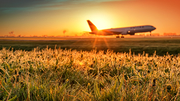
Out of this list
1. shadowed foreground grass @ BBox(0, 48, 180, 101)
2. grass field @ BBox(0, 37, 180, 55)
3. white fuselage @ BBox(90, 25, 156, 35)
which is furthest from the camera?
white fuselage @ BBox(90, 25, 156, 35)

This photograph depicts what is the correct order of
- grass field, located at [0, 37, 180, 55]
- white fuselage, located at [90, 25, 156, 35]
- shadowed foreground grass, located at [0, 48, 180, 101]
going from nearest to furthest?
1. shadowed foreground grass, located at [0, 48, 180, 101]
2. grass field, located at [0, 37, 180, 55]
3. white fuselage, located at [90, 25, 156, 35]

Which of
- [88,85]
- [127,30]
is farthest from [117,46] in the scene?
[127,30]

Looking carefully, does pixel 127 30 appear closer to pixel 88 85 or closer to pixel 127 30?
pixel 127 30

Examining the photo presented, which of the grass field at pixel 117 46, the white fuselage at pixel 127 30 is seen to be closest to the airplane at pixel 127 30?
the white fuselage at pixel 127 30

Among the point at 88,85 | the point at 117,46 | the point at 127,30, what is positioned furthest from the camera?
the point at 127,30

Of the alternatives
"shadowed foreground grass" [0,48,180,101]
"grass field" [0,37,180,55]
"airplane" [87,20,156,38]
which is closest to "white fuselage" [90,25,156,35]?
"airplane" [87,20,156,38]

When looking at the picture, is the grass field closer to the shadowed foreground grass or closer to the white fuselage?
the shadowed foreground grass

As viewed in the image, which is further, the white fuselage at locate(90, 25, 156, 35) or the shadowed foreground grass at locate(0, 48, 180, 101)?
the white fuselage at locate(90, 25, 156, 35)

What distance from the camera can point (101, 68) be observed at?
5.82 metres

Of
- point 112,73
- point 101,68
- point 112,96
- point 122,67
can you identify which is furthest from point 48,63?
point 112,96

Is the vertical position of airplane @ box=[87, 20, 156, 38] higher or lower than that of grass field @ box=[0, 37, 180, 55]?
higher

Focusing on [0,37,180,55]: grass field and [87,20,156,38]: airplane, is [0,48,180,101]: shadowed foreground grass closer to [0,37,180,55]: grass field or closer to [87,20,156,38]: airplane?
[0,37,180,55]: grass field

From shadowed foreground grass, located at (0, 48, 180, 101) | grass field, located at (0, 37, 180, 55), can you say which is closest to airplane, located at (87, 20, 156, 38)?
grass field, located at (0, 37, 180, 55)

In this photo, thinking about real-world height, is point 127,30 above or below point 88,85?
above
